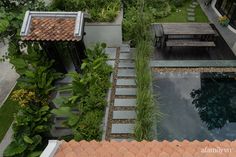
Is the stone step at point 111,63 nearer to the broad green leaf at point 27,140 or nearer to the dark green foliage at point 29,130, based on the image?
the dark green foliage at point 29,130

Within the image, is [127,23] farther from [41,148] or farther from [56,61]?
[41,148]

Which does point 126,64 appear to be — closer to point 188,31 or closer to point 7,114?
point 188,31

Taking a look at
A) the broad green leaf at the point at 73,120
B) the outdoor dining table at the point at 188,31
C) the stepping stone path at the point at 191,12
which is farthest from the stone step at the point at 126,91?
the stepping stone path at the point at 191,12

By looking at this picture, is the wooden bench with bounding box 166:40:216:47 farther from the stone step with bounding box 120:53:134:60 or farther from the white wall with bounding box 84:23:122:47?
the white wall with bounding box 84:23:122:47

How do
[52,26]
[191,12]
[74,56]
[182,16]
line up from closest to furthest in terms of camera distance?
1. [52,26]
2. [74,56]
3. [182,16]
4. [191,12]

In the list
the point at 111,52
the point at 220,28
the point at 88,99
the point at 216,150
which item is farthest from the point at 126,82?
the point at 220,28

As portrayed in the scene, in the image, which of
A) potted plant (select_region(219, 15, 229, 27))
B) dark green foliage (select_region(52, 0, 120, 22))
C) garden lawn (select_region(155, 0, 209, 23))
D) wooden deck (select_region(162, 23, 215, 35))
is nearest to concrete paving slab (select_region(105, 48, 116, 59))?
dark green foliage (select_region(52, 0, 120, 22))
